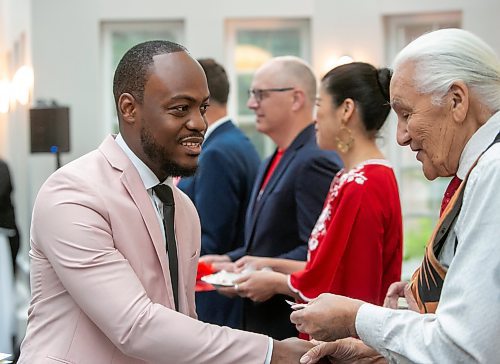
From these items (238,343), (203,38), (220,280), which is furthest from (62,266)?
(203,38)

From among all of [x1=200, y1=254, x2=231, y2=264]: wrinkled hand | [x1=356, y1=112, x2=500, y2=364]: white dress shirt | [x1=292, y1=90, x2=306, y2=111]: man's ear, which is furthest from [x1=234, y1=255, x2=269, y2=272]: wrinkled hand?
[x1=356, y1=112, x2=500, y2=364]: white dress shirt

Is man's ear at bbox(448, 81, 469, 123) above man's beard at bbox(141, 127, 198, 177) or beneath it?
above

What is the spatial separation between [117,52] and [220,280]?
609 cm

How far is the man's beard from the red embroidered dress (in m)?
0.93

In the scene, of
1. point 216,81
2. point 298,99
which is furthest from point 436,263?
point 216,81

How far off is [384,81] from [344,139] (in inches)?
10.1

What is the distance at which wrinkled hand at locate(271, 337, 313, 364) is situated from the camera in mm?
2267

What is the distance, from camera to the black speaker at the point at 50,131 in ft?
→ 19.5

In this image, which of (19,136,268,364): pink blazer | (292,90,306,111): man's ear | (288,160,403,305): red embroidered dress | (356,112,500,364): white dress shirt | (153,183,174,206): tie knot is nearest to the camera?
(356,112,500,364): white dress shirt

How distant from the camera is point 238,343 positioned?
2.22 metres

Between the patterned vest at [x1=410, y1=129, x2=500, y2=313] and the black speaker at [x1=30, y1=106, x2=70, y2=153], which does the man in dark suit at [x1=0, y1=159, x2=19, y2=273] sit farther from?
the patterned vest at [x1=410, y1=129, x2=500, y2=313]

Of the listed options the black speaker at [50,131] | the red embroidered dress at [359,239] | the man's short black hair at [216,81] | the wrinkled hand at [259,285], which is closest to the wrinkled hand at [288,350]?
the red embroidered dress at [359,239]

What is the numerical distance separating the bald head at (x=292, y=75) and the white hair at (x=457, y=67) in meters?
2.24

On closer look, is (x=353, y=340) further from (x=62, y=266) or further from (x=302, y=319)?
(x=62, y=266)
